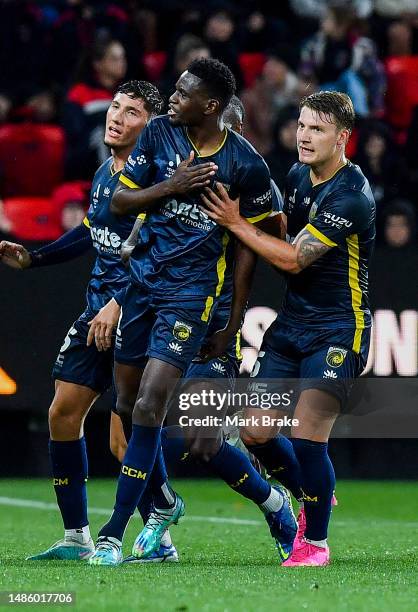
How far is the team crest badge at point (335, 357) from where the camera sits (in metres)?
6.37

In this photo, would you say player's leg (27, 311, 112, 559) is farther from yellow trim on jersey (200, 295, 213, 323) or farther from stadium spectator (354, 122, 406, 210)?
stadium spectator (354, 122, 406, 210)

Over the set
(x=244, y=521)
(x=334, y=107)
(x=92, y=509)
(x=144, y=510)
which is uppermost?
(x=334, y=107)

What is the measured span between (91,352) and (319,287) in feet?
3.85

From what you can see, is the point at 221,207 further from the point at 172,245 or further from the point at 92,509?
the point at 92,509

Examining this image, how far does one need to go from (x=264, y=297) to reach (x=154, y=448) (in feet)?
15.2

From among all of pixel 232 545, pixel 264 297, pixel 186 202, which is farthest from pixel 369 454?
pixel 186 202

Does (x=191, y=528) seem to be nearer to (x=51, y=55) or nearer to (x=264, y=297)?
(x=264, y=297)

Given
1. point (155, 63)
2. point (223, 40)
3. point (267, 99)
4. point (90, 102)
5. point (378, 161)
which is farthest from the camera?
point (155, 63)

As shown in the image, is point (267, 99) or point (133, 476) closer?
point (133, 476)

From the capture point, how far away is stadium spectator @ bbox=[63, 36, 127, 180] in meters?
12.1

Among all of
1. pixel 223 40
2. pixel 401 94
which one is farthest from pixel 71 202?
pixel 401 94

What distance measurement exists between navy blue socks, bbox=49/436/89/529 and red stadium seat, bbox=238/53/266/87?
7.67 metres

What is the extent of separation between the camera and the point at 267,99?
12.9 meters

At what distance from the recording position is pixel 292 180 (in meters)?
6.69
